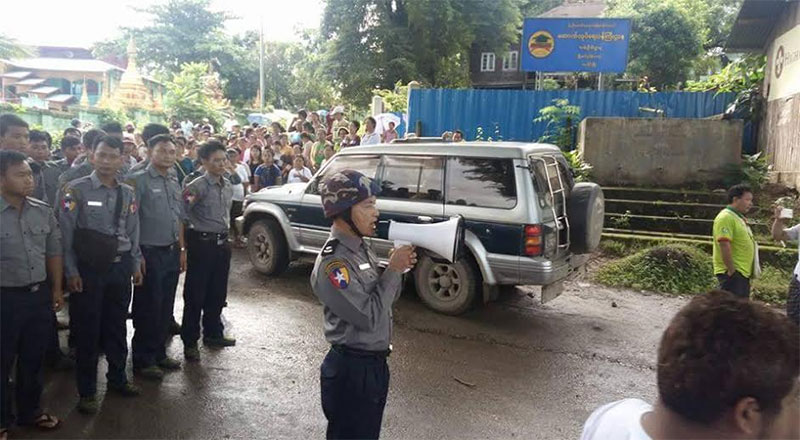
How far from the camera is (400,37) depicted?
2420cm

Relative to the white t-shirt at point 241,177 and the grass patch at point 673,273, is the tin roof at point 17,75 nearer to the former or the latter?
the white t-shirt at point 241,177

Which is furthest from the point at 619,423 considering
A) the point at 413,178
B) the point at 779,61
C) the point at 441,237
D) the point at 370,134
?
the point at 779,61

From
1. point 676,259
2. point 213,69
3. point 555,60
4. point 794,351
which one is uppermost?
point 213,69

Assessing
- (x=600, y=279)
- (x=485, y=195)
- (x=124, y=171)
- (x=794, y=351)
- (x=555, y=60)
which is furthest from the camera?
(x=555, y=60)

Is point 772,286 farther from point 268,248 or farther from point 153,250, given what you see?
point 153,250

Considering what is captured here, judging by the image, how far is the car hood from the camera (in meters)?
7.26

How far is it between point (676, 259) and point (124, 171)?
273 inches

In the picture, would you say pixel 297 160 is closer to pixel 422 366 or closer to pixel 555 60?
pixel 422 366

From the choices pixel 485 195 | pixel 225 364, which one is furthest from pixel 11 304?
pixel 485 195

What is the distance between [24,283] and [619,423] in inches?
130

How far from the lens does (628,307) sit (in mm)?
6750

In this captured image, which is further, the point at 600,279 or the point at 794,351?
the point at 600,279

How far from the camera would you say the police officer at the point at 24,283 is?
323 centimetres

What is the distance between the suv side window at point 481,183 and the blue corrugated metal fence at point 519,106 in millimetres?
7915
